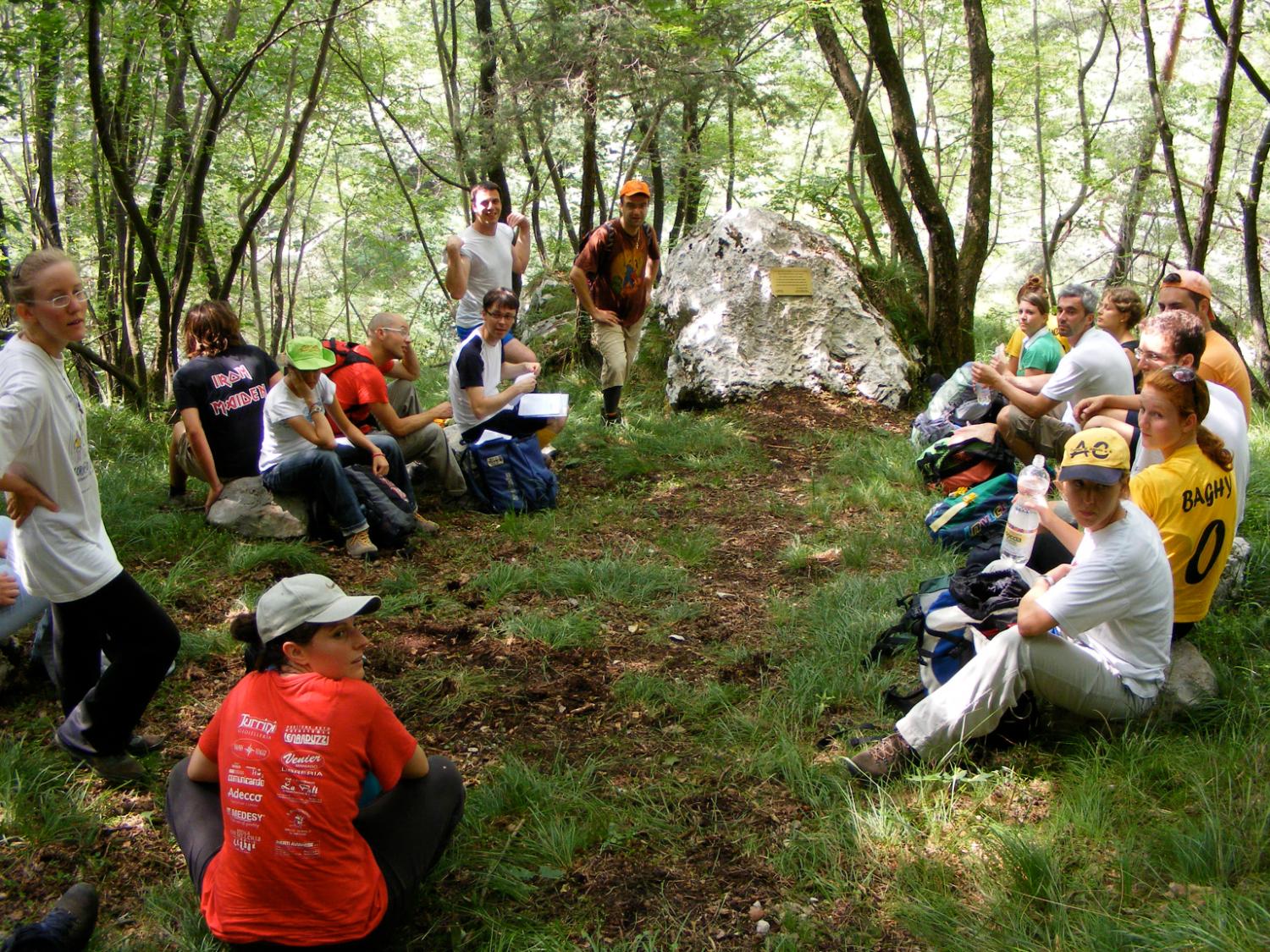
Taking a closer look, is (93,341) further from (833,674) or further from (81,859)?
(833,674)

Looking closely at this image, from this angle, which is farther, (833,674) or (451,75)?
(451,75)

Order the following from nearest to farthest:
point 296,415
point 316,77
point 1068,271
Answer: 1. point 296,415
2. point 316,77
3. point 1068,271

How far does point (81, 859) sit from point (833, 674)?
2.80m

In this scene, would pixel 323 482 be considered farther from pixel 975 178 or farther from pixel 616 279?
pixel 975 178

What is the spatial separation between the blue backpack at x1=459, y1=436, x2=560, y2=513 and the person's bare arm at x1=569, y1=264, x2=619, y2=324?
1.82 m

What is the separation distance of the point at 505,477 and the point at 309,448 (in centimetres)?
129

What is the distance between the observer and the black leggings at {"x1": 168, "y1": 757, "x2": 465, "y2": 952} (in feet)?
8.00

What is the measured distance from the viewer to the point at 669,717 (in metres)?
3.64

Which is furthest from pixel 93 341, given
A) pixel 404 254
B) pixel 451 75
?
pixel 404 254

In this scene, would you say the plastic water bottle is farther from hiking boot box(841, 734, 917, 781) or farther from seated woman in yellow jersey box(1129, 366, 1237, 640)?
hiking boot box(841, 734, 917, 781)

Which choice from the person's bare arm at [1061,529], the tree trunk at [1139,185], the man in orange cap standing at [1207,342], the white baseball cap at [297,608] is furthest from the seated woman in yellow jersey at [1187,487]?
the tree trunk at [1139,185]

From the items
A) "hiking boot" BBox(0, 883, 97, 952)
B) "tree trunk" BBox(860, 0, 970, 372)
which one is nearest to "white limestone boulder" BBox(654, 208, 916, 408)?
"tree trunk" BBox(860, 0, 970, 372)

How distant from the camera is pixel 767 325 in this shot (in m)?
8.50

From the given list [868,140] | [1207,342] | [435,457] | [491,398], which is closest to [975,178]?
[868,140]
